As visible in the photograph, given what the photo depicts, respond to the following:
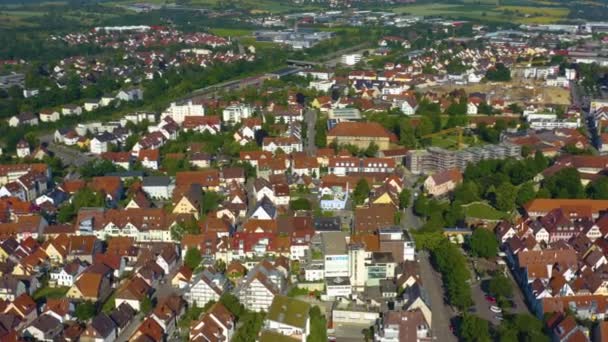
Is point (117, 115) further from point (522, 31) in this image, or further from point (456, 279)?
point (522, 31)

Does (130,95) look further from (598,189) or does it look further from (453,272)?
(453,272)

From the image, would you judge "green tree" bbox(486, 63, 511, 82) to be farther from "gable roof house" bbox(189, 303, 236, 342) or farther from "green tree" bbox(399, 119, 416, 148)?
"gable roof house" bbox(189, 303, 236, 342)

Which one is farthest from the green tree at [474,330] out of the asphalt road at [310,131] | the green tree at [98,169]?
the green tree at [98,169]

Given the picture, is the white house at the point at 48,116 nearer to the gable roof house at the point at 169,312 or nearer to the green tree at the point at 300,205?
the green tree at the point at 300,205

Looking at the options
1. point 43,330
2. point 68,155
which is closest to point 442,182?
point 43,330

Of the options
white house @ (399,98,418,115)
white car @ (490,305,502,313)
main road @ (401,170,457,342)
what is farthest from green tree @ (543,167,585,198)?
white house @ (399,98,418,115)

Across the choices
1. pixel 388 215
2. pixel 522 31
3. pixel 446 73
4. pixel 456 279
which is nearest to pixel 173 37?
pixel 446 73
